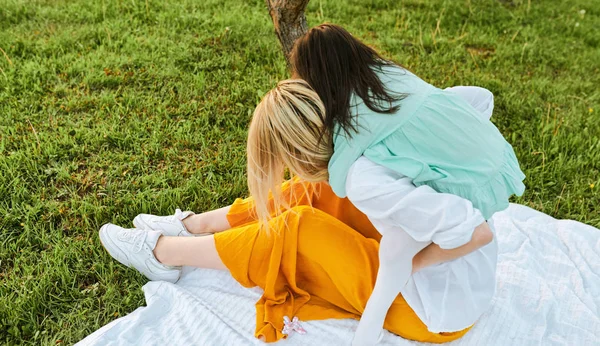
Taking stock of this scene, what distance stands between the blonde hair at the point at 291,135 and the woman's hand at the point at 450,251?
421 mm

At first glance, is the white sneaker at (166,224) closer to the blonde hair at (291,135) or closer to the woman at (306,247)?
the woman at (306,247)

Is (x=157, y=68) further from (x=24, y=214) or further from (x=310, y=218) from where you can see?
(x=310, y=218)

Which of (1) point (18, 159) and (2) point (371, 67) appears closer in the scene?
(2) point (371, 67)

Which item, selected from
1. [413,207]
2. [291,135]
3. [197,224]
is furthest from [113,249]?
[413,207]

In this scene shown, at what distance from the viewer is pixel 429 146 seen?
171 cm

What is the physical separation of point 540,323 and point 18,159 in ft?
9.21

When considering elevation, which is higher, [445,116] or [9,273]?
[445,116]

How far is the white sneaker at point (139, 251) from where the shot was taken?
2.40 meters

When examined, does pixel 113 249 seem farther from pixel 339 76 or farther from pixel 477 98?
pixel 477 98

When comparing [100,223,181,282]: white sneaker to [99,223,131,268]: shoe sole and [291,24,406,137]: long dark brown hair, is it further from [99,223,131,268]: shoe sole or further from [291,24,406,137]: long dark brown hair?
[291,24,406,137]: long dark brown hair

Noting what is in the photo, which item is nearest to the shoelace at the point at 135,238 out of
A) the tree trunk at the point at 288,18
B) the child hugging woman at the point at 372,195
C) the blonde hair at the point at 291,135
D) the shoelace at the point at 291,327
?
the child hugging woman at the point at 372,195

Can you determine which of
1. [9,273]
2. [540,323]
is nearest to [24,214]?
[9,273]

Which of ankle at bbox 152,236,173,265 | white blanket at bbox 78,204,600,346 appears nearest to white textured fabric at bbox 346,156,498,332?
white blanket at bbox 78,204,600,346

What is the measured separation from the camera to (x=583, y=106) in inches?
163
